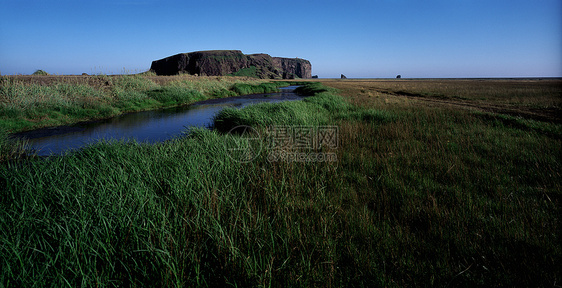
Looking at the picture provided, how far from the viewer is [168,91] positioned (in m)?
20.3

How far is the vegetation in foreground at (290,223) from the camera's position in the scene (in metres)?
1.77

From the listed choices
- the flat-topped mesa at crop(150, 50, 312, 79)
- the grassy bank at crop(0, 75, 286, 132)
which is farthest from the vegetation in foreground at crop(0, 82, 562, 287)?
the flat-topped mesa at crop(150, 50, 312, 79)

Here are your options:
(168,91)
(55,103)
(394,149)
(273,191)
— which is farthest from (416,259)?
(168,91)

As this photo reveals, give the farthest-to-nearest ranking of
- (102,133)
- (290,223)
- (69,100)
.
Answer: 1. (69,100)
2. (102,133)
3. (290,223)

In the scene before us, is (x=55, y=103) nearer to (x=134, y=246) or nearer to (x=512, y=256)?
(x=134, y=246)
